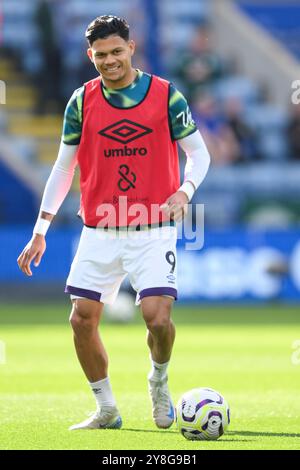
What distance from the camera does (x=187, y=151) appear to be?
24.9 feet

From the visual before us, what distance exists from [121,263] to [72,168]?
2.23ft

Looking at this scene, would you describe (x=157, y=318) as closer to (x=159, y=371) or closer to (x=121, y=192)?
(x=159, y=371)

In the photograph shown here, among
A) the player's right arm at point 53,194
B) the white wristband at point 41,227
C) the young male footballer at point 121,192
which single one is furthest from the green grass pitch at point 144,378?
the white wristband at point 41,227

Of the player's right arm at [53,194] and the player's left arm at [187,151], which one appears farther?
the player's right arm at [53,194]

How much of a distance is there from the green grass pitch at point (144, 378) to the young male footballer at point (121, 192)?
0.52 meters

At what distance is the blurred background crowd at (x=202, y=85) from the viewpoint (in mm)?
22281

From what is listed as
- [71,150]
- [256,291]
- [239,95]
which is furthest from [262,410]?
[239,95]

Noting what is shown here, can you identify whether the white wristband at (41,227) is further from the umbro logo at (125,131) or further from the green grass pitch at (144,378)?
the green grass pitch at (144,378)

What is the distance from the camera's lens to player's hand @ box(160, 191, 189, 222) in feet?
23.5

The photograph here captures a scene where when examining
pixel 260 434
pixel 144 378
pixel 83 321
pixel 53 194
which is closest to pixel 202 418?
pixel 260 434

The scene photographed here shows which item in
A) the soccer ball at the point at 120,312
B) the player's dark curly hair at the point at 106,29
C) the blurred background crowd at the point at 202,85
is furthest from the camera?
the blurred background crowd at the point at 202,85

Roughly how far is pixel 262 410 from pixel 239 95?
18.8 m

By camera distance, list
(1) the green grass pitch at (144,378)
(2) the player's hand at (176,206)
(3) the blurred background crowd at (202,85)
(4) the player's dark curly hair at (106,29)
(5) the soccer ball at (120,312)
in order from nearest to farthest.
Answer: (1) the green grass pitch at (144,378) < (2) the player's hand at (176,206) < (4) the player's dark curly hair at (106,29) < (5) the soccer ball at (120,312) < (3) the blurred background crowd at (202,85)

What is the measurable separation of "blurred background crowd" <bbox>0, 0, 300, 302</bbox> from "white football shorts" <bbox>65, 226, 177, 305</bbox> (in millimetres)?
13406
